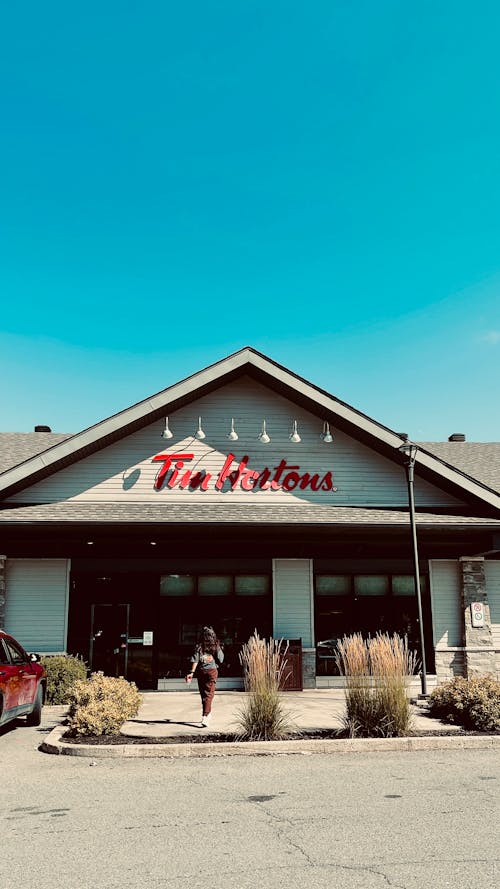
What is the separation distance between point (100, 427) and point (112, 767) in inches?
359

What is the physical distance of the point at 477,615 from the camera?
18.2 metres

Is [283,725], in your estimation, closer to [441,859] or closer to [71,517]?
[441,859]

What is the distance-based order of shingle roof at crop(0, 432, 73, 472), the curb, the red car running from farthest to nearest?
shingle roof at crop(0, 432, 73, 472) → the red car → the curb

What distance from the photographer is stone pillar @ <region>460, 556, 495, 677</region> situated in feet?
59.1

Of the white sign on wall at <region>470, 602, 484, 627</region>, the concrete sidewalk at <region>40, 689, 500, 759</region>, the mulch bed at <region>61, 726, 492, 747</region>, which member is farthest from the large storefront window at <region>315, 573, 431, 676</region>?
the mulch bed at <region>61, 726, 492, 747</region>

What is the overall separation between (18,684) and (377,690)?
5566 millimetres

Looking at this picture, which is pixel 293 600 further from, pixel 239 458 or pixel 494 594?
pixel 494 594

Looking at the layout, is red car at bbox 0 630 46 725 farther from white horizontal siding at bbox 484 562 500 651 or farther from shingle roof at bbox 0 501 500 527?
white horizontal siding at bbox 484 562 500 651

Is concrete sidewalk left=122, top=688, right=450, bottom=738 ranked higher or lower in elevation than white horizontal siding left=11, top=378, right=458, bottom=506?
lower

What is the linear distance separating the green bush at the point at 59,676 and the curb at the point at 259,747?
445 cm

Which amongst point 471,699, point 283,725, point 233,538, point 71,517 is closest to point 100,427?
point 71,517

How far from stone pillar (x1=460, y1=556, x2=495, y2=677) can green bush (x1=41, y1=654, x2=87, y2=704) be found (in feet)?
30.6

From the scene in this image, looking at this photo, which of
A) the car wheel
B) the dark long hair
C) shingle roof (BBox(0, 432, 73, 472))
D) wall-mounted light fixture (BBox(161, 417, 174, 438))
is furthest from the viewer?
shingle roof (BBox(0, 432, 73, 472))

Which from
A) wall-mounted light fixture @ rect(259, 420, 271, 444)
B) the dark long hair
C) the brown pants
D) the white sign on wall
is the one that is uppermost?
wall-mounted light fixture @ rect(259, 420, 271, 444)
